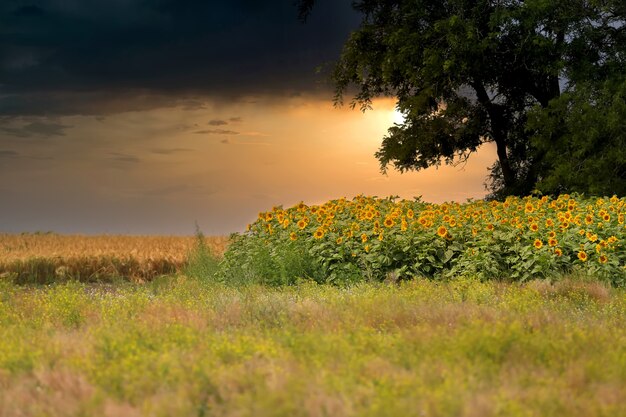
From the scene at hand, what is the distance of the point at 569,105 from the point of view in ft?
64.3

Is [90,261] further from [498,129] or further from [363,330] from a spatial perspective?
[498,129]

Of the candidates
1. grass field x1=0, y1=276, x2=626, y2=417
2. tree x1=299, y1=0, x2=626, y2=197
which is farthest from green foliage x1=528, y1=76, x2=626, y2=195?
grass field x1=0, y1=276, x2=626, y2=417

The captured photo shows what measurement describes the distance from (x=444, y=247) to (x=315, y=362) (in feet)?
24.3

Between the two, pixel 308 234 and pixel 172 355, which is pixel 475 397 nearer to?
pixel 172 355

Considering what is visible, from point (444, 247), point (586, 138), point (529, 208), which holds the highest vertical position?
point (586, 138)

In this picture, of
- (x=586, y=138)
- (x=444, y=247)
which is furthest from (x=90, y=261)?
(x=586, y=138)

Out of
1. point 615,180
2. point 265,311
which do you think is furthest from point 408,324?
point 615,180

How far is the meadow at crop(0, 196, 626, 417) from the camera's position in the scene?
4.34m

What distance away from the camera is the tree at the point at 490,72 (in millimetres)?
19859

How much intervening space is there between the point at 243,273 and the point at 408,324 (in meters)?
6.22

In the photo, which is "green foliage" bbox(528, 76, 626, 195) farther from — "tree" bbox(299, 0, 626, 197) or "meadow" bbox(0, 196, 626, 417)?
"meadow" bbox(0, 196, 626, 417)

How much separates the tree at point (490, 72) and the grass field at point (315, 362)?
13289 mm

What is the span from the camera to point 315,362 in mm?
4836

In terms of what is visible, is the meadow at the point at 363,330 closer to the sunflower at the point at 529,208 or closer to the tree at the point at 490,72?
the sunflower at the point at 529,208
